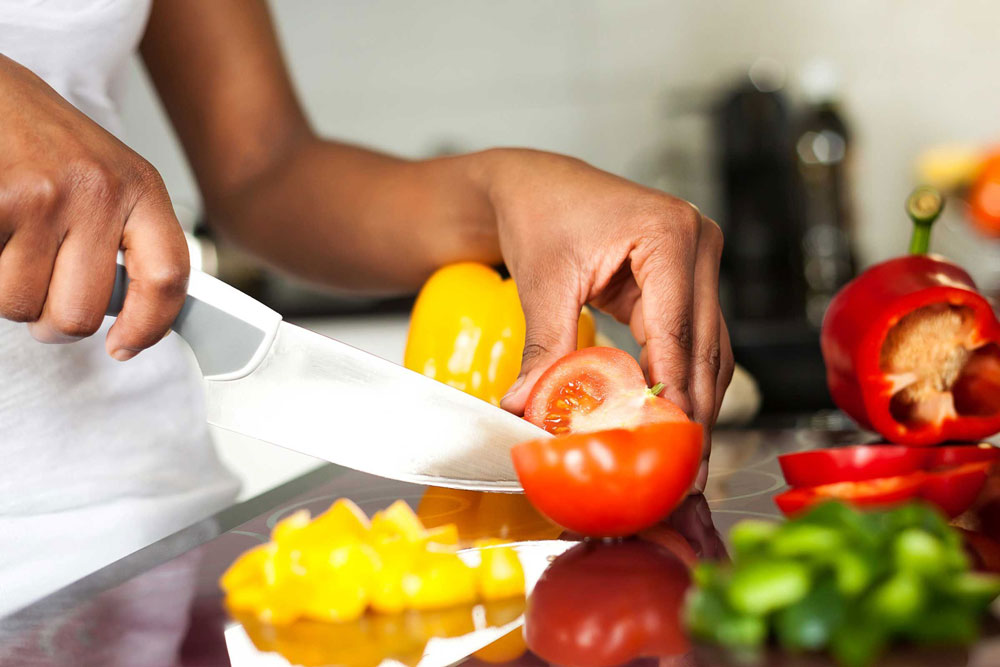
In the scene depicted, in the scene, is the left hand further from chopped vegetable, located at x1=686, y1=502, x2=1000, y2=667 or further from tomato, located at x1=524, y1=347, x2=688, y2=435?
chopped vegetable, located at x1=686, y1=502, x2=1000, y2=667

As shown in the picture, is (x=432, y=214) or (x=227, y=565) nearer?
(x=227, y=565)

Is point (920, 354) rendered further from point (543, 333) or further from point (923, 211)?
point (543, 333)

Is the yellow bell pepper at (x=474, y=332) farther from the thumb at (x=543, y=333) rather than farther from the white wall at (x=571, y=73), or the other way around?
the white wall at (x=571, y=73)

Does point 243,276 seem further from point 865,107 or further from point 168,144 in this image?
point 865,107

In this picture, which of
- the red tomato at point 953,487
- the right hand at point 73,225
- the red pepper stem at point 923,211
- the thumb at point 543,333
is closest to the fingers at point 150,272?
the right hand at point 73,225

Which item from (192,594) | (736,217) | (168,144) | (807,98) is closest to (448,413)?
(192,594)

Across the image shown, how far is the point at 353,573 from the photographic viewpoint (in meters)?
0.56

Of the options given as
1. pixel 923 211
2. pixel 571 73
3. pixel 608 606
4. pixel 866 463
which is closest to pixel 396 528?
pixel 608 606

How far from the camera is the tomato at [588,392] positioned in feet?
2.43

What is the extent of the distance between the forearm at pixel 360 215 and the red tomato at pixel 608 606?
411 mm

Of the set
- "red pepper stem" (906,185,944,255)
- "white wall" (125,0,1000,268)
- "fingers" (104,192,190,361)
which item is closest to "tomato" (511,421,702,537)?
"fingers" (104,192,190,361)

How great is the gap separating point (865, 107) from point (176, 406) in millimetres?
2630

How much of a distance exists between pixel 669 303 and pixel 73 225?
426 millimetres

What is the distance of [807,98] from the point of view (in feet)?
9.89
